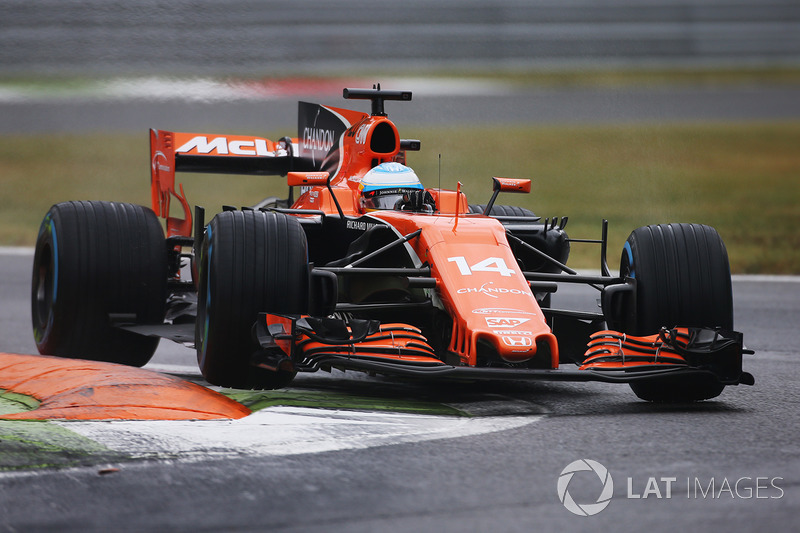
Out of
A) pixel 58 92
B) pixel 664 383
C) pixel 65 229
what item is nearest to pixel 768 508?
pixel 664 383

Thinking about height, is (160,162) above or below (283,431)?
above

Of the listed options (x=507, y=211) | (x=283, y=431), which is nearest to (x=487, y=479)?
(x=283, y=431)

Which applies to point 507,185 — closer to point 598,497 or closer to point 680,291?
point 680,291

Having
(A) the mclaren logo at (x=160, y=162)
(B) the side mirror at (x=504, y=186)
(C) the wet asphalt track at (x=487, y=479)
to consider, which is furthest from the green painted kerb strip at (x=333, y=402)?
(A) the mclaren logo at (x=160, y=162)

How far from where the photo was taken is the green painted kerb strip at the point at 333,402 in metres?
5.39

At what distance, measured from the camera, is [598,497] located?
3.71m

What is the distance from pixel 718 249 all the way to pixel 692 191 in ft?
42.9

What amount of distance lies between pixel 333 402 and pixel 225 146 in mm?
3703

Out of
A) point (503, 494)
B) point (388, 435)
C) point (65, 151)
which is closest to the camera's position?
point (503, 494)

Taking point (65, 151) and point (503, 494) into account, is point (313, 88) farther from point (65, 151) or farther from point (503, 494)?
point (503, 494)

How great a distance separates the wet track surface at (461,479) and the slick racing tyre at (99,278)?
7.74 feet

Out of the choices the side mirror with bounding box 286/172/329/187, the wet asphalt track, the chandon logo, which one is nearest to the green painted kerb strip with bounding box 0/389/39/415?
the wet asphalt track

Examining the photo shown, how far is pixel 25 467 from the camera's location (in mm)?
3975

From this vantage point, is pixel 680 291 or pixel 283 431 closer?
pixel 283 431
